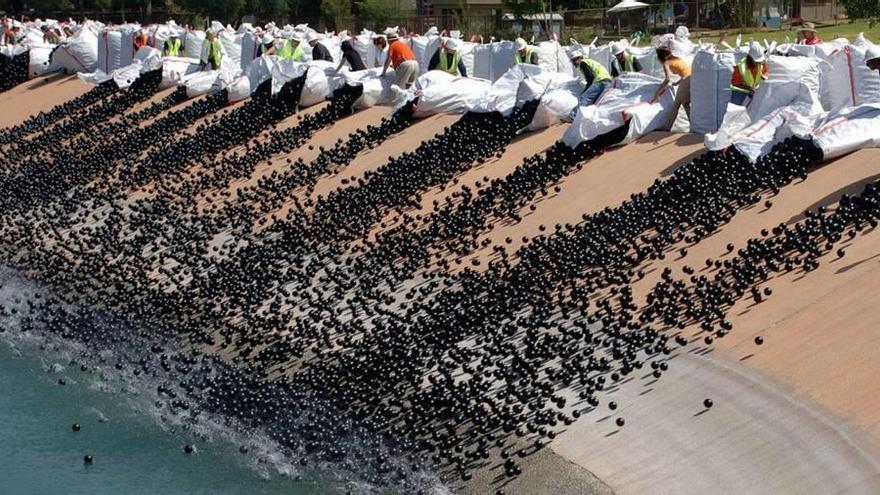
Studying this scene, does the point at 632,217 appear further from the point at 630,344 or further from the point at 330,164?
the point at 330,164

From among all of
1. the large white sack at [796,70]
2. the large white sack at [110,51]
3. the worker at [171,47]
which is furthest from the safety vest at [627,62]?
the large white sack at [110,51]

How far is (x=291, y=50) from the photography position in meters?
27.2

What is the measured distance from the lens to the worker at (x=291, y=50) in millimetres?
26906

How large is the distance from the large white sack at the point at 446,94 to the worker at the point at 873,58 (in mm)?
6430

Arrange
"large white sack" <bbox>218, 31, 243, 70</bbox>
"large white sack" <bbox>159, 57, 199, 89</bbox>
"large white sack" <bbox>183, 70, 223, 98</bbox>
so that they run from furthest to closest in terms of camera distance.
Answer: "large white sack" <bbox>218, 31, 243, 70</bbox> → "large white sack" <bbox>159, 57, 199, 89</bbox> → "large white sack" <bbox>183, 70, 223, 98</bbox>

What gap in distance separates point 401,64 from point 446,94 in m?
1.76

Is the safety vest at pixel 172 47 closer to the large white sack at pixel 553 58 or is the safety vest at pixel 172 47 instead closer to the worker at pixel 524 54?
the large white sack at pixel 553 58

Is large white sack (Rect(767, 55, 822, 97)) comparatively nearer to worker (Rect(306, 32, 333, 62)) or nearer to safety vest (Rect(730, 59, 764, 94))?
safety vest (Rect(730, 59, 764, 94))

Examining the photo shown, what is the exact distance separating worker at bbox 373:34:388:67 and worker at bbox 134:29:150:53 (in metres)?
7.54

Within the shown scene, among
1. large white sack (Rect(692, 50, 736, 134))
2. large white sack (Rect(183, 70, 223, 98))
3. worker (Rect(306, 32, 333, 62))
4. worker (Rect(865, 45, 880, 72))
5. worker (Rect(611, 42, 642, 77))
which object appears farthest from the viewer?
large white sack (Rect(183, 70, 223, 98))

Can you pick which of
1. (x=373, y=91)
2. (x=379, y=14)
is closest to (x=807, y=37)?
(x=373, y=91)

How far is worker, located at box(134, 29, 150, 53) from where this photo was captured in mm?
31594

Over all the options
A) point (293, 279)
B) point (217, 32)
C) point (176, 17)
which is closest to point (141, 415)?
point (293, 279)

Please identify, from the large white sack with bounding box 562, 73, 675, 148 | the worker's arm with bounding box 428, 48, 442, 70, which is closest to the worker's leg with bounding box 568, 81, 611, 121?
the large white sack with bounding box 562, 73, 675, 148
